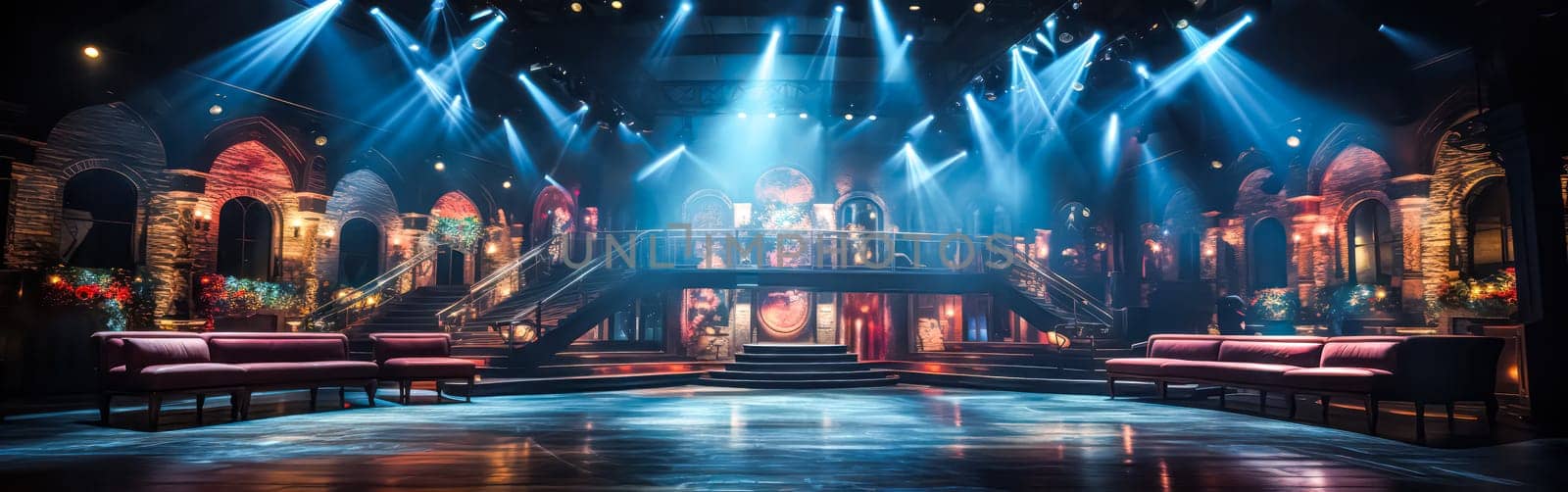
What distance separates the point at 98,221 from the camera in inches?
519

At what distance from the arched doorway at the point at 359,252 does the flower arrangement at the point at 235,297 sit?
7.50 feet

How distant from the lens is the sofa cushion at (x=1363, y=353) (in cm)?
695

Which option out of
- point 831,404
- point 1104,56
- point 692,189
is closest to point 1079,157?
point 1104,56

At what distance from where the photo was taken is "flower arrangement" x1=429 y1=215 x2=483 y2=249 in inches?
717

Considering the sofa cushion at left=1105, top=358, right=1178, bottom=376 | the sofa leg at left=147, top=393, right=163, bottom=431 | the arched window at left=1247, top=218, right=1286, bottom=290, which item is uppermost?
the arched window at left=1247, top=218, right=1286, bottom=290

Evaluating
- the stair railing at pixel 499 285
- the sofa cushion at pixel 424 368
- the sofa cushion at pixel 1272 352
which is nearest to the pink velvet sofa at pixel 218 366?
the sofa cushion at pixel 424 368

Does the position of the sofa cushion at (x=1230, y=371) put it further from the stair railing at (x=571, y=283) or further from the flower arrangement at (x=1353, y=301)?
the stair railing at (x=571, y=283)

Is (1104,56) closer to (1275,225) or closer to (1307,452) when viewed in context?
(1275,225)

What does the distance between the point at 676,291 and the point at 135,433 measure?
1292 centimetres

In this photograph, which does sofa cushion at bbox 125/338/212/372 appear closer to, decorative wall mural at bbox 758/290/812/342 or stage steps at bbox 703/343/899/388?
stage steps at bbox 703/343/899/388

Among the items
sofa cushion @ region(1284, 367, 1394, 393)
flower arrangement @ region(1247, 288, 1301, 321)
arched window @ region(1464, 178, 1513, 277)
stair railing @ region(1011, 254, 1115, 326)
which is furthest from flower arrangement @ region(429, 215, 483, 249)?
arched window @ region(1464, 178, 1513, 277)

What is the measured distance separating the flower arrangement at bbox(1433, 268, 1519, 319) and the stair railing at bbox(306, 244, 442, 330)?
16948 millimetres

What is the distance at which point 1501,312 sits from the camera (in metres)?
11.4

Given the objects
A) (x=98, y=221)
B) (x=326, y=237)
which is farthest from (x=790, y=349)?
(x=98, y=221)
